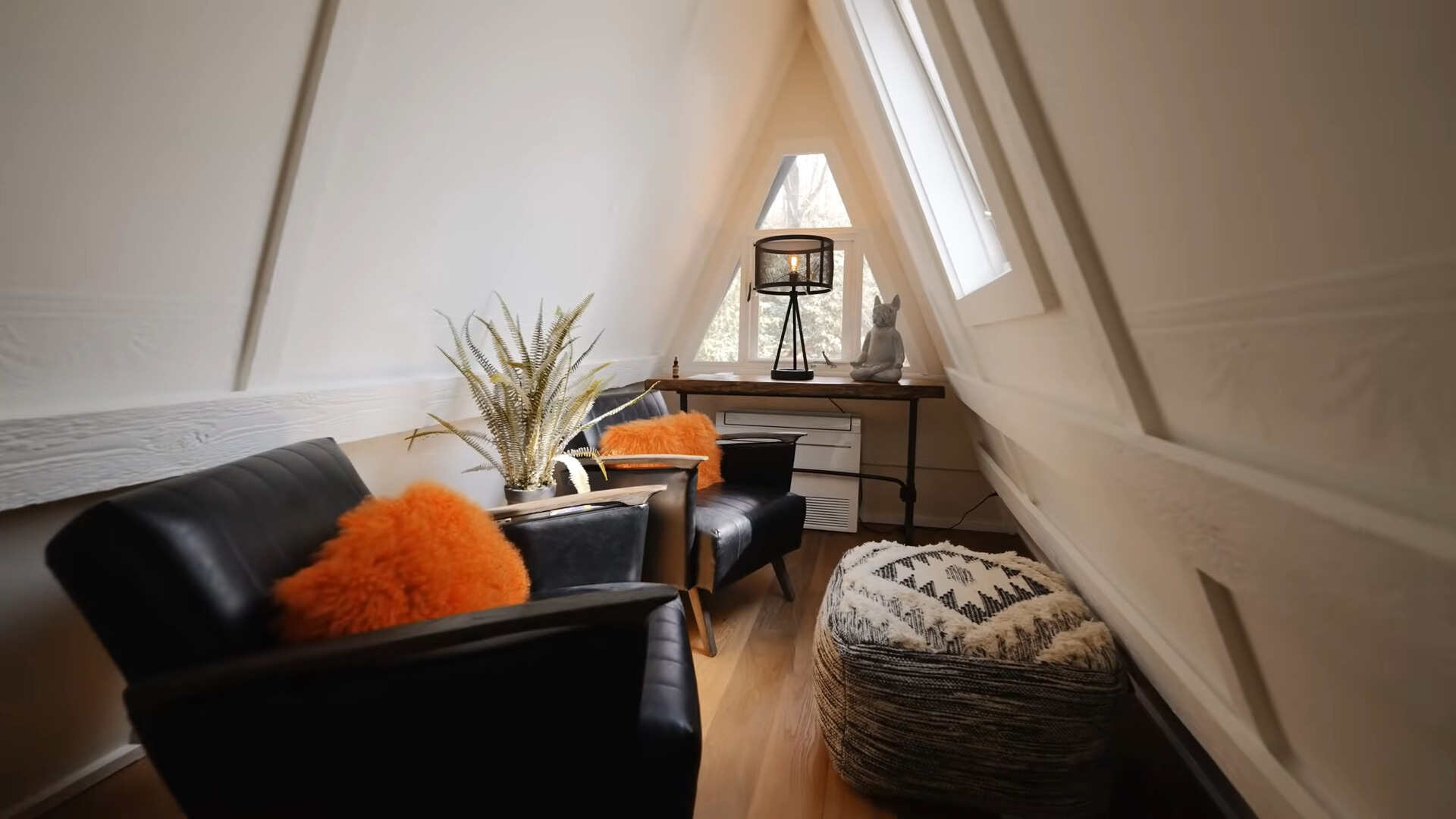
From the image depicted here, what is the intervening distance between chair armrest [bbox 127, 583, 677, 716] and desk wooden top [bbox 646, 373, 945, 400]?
202 cm

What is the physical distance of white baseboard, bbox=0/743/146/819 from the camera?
44.3 inches

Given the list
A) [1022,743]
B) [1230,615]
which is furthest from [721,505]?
[1230,615]

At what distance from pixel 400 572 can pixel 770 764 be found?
106 cm

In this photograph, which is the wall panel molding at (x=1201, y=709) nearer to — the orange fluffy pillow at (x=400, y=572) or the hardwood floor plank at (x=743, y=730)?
the hardwood floor plank at (x=743, y=730)

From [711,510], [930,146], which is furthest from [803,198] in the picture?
[711,510]

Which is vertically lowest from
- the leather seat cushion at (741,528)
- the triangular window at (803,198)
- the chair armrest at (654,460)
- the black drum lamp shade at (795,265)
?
the leather seat cushion at (741,528)

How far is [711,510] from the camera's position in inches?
82.0

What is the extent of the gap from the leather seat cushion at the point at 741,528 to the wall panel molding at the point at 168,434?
100 cm

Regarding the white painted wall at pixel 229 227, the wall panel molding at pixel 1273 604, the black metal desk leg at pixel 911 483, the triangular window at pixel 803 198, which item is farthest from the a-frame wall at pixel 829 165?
the wall panel molding at pixel 1273 604

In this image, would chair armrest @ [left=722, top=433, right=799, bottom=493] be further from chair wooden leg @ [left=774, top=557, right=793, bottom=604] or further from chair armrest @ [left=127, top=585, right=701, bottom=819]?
chair armrest @ [left=127, top=585, right=701, bottom=819]

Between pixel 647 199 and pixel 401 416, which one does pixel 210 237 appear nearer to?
pixel 401 416

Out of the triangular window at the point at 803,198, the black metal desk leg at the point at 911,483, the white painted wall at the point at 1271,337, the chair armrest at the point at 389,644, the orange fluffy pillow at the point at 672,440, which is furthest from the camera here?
the triangular window at the point at 803,198

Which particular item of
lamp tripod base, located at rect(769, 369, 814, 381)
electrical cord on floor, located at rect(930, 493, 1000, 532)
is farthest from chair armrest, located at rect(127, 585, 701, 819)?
electrical cord on floor, located at rect(930, 493, 1000, 532)

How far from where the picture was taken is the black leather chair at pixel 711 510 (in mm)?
1854
